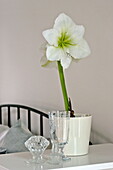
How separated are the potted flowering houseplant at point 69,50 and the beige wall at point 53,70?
606mm

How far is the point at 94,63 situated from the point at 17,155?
933mm

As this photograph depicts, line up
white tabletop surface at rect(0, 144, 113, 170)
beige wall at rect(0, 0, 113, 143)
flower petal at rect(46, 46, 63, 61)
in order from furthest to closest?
beige wall at rect(0, 0, 113, 143) < flower petal at rect(46, 46, 63, 61) < white tabletop surface at rect(0, 144, 113, 170)

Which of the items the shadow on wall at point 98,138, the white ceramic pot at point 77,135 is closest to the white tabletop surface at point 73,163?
the white ceramic pot at point 77,135

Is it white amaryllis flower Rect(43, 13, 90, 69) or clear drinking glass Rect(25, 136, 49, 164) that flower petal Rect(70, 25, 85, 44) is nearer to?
white amaryllis flower Rect(43, 13, 90, 69)

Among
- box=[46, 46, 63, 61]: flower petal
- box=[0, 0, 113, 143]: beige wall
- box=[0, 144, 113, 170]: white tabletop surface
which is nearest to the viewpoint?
box=[0, 144, 113, 170]: white tabletop surface

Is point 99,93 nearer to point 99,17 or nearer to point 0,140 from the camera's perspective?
point 99,17

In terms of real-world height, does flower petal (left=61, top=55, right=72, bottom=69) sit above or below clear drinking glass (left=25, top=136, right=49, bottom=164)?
above

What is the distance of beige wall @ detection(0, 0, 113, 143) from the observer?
2.57m

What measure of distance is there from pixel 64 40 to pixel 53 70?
4.07 ft

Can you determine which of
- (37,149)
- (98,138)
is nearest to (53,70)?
(98,138)

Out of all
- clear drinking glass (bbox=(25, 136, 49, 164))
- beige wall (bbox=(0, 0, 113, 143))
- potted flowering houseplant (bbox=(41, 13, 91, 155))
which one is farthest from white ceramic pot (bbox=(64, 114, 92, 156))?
beige wall (bbox=(0, 0, 113, 143))

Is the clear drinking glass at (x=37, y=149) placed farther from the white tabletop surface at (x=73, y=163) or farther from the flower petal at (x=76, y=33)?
the flower petal at (x=76, y=33)

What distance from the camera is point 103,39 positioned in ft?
8.45

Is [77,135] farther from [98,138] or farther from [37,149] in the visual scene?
[98,138]
